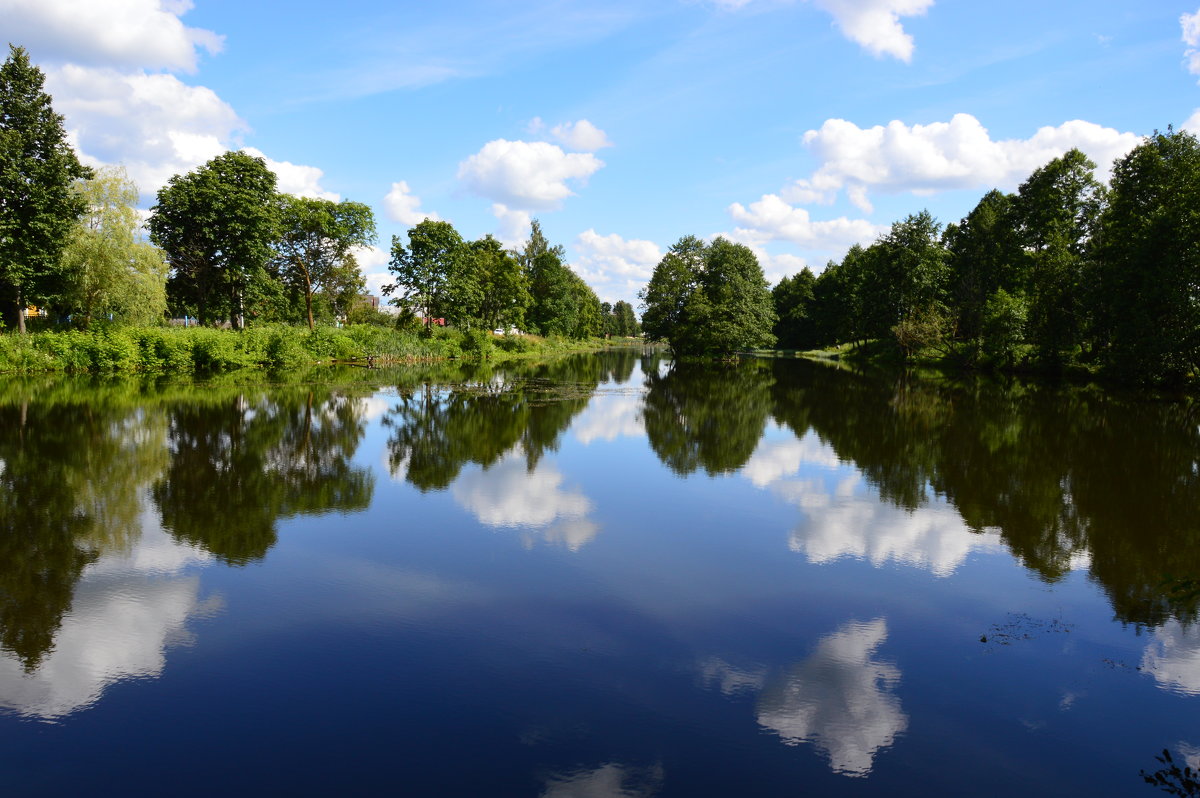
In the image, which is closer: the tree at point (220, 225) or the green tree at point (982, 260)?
the tree at point (220, 225)

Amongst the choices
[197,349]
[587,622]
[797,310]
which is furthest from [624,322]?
[587,622]

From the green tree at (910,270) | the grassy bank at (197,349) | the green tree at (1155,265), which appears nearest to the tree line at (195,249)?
the grassy bank at (197,349)

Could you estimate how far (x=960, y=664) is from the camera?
→ 20.9 ft

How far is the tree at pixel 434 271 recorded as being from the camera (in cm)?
5788

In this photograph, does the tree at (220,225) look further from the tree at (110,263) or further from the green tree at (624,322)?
the green tree at (624,322)

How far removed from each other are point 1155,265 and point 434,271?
162 feet

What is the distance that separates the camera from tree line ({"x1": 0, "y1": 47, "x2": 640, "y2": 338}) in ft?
115

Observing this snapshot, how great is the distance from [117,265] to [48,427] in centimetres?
2401

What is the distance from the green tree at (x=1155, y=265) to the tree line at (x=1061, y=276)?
0.06 meters

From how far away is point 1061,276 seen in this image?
42.9 m

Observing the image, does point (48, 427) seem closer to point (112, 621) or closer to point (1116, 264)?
point (112, 621)

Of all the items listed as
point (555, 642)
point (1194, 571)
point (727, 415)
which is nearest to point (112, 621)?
point (555, 642)

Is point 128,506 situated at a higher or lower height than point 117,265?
lower

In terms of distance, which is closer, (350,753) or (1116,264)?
(350,753)
